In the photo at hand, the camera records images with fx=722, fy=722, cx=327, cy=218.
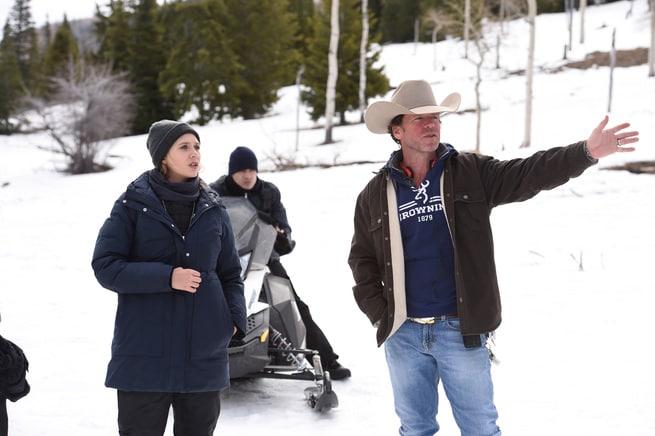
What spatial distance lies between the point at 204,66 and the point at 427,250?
35.8m

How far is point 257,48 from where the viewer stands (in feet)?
127

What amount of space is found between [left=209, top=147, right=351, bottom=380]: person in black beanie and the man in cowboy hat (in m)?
2.08

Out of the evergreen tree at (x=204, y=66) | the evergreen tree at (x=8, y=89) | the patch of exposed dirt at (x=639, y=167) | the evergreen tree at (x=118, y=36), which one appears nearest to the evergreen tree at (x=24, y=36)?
the evergreen tree at (x=8, y=89)

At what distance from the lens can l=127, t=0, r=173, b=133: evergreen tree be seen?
4072 centimetres

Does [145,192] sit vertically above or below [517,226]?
above

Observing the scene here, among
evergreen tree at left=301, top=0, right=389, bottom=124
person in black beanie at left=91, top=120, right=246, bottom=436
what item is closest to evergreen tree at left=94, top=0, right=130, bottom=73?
evergreen tree at left=301, top=0, right=389, bottom=124

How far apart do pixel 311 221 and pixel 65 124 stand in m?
17.6

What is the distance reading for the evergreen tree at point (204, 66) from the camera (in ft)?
121

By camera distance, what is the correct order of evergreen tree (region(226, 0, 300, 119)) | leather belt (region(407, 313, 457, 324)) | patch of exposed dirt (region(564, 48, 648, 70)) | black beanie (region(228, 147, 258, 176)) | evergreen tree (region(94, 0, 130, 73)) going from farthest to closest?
evergreen tree (region(94, 0, 130, 73)) → evergreen tree (region(226, 0, 300, 119)) → patch of exposed dirt (region(564, 48, 648, 70)) → black beanie (region(228, 147, 258, 176)) → leather belt (region(407, 313, 457, 324))

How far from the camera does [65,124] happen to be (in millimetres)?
26859

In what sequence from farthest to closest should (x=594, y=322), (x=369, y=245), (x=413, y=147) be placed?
1. (x=594, y=322)
2. (x=369, y=245)
3. (x=413, y=147)

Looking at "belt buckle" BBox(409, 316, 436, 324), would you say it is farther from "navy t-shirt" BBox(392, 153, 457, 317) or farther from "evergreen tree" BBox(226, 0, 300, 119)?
"evergreen tree" BBox(226, 0, 300, 119)

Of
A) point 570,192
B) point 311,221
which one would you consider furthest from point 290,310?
point 570,192

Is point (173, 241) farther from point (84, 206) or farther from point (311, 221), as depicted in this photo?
point (84, 206)
